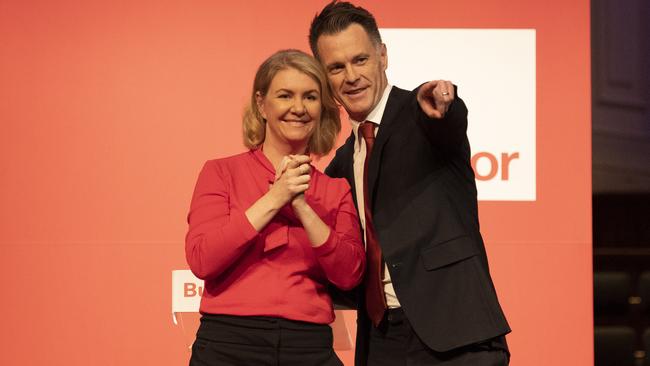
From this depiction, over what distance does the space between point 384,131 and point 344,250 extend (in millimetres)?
359

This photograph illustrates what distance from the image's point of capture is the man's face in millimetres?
2086

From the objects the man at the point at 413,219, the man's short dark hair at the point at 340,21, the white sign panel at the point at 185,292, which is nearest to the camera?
the man at the point at 413,219

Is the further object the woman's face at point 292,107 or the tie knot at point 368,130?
the tie knot at point 368,130

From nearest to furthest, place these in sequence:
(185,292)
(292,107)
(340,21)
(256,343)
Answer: (256,343) < (292,107) < (340,21) < (185,292)

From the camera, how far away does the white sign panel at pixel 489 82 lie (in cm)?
354

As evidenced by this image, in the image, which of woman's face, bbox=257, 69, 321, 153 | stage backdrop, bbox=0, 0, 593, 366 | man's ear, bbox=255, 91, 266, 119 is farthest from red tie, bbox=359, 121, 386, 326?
stage backdrop, bbox=0, 0, 593, 366

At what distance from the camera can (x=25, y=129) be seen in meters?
3.57

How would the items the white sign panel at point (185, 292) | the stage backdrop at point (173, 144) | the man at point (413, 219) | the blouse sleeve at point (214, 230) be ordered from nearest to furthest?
the blouse sleeve at point (214, 230), the man at point (413, 219), the white sign panel at point (185, 292), the stage backdrop at point (173, 144)

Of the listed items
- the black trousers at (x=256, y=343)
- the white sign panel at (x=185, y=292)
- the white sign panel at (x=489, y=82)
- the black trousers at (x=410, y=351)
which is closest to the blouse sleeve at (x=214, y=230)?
the black trousers at (x=256, y=343)

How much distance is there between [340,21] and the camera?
2137 millimetres

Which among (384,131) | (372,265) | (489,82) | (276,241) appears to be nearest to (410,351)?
(372,265)

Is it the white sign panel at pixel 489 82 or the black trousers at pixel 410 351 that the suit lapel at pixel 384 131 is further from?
the white sign panel at pixel 489 82

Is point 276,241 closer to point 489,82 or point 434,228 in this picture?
point 434,228

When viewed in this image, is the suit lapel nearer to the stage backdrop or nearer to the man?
the man
